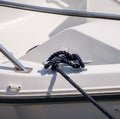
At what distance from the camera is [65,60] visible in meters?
1.65

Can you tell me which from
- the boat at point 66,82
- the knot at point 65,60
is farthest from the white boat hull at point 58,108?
the knot at point 65,60

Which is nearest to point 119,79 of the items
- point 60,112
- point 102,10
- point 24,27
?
point 60,112

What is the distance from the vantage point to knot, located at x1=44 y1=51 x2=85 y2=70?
5.35 ft

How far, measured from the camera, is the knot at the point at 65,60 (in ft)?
5.35

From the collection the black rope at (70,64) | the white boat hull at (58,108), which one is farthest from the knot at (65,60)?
the white boat hull at (58,108)

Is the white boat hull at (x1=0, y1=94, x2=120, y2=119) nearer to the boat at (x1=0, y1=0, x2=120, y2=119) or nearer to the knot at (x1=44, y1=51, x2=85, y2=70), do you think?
the boat at (x1=0, y1=0, x2=120, y2=119)

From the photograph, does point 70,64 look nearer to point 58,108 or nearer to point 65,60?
point 65,60

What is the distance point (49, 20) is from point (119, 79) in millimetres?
1240

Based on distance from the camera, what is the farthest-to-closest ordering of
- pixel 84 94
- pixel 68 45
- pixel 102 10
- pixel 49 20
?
1. pixel 49 20
2. pixel 102 10
3. pixel 68 45
4. pixel 84 94

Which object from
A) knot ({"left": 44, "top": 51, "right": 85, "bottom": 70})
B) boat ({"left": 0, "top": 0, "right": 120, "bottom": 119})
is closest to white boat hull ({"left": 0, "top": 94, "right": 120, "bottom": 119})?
boat ({"left": 0, "top": 0, "right": 120, "bottom": 119})

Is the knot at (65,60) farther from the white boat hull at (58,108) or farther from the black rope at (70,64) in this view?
the white boat hull at (58,108)

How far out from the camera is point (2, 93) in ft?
5.44

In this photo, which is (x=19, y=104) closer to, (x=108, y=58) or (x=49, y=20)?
(x=108, y=58)

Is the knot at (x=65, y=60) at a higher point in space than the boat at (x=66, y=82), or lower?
higher
